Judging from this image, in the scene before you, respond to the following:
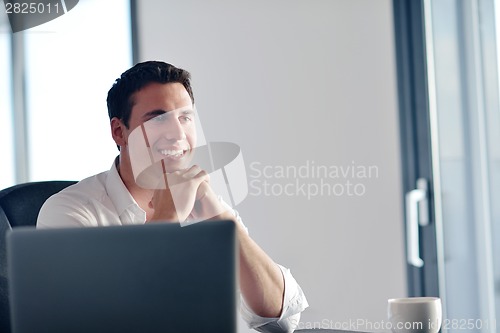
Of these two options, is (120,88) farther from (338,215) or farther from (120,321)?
(338,215)

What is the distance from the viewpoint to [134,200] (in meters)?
1.86

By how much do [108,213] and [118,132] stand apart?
246 mm

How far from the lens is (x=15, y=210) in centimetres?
171

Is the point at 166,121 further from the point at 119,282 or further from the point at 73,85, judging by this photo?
the point at 73,85

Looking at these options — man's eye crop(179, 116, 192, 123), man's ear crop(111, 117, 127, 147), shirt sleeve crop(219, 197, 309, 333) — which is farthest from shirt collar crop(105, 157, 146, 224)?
shirt sleeve crop(219, 197, 309, 333)

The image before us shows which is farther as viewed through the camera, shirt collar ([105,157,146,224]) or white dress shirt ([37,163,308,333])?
shirt collar ([105,157,146,224])

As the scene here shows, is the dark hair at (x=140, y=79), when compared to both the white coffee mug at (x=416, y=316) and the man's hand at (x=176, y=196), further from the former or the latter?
the white coffee mug at (x=416, y=316)

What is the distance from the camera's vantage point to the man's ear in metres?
1.95

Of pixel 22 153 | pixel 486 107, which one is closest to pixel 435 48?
pixel 486 107

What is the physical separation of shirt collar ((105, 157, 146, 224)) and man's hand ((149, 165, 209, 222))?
0.61ft

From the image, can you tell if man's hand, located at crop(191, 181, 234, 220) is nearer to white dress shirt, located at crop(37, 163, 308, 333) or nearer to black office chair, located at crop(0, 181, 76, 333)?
white dress shirt, located at crop(37, 163, 308, 333)

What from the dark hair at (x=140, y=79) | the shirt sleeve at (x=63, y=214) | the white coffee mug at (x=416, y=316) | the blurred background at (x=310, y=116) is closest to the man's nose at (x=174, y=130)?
the dark hair at (x=140, y=79)

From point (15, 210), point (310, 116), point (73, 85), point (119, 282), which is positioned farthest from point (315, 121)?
point (119, 282)

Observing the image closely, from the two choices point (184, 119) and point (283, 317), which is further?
point (184, 119)
